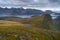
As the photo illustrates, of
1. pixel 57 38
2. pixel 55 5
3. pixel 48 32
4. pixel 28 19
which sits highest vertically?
pixel 55 5

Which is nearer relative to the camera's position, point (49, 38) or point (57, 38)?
point (49, 38)

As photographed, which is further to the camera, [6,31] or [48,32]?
[48,32]

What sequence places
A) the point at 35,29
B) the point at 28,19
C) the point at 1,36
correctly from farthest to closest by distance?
1. the point at 28,19
2. the point at 35,29
3. the point at 1,36

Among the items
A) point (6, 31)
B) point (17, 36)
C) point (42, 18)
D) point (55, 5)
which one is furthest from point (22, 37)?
point (55, 5)

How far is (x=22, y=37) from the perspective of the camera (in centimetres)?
1416

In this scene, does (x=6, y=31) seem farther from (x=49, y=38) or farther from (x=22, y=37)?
(x=49, y=38)

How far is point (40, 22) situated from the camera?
16.0m

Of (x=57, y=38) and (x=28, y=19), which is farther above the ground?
(x=28, y=19)

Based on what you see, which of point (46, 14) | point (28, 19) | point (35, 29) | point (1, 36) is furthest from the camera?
point (46, 14)

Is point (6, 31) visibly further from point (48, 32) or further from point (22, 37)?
point (48, 32)

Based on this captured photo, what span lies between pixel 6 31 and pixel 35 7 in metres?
4.95

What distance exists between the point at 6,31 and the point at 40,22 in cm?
391

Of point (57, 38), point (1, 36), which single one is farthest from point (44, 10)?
point (1, 36)

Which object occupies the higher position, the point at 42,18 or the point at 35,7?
the point at 35,7
